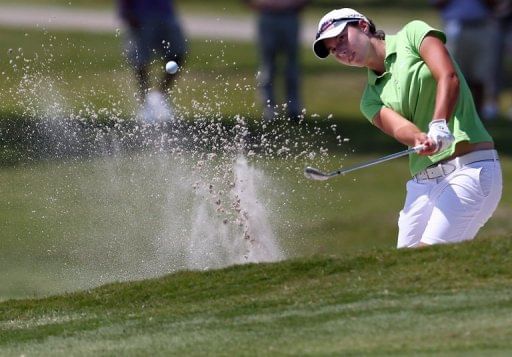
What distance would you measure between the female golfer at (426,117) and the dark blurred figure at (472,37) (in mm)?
11988

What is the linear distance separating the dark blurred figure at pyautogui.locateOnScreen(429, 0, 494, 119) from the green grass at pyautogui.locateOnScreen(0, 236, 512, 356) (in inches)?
485

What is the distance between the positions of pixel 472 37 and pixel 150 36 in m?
5.75

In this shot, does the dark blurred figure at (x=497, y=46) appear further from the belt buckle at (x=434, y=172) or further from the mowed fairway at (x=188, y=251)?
the belt buckle at (x=434, y=172)

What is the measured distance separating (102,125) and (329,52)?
141 inches

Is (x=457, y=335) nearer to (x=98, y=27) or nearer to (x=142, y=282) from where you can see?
(x=142, y=282)

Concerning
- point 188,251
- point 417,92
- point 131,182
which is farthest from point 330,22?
point 131,182

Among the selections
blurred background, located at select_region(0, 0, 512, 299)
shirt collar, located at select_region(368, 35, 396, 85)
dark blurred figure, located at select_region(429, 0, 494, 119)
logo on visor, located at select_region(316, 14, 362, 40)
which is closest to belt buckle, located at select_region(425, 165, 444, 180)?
shirt collar, located at select_region(368, 35, 396, 85)

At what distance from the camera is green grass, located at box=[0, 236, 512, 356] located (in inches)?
234

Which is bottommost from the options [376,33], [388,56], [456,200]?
[456,200]

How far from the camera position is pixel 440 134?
655 cm

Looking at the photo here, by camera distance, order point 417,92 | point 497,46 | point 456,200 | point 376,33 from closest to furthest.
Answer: point 456,200 < point 417,92 < point 376,33 < point 497,46

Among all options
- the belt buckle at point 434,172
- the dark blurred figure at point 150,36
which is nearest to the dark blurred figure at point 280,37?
the dark blurred figure at point 150,36

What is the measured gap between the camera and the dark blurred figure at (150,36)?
1298cm

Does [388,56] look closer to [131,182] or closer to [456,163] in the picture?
[456,163]
